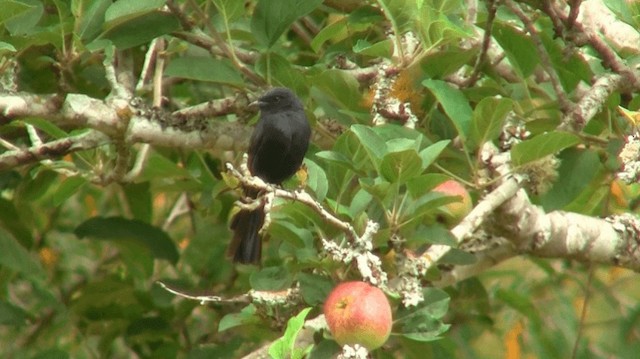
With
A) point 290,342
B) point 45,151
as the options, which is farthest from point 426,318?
point 45,151

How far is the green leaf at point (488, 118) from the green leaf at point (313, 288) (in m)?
0.58

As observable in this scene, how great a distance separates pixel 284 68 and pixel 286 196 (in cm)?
98

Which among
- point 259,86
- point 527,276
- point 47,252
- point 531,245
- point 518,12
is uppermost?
point 518,12

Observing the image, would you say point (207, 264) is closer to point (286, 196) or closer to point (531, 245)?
point (531, 245)

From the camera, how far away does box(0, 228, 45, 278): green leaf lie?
12.5ft

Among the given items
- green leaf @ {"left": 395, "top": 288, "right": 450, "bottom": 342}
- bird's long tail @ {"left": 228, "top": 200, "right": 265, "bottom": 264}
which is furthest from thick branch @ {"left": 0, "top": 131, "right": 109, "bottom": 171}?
green leaf @ {"left": 395, "top": 288, "right": 450, "bottom": 342}

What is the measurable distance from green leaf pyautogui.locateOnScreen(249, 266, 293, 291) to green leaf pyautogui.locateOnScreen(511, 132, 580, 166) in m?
0.70

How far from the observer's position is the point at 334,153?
3072 millimetres

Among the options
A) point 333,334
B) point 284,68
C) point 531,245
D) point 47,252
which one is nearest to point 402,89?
point 284,68

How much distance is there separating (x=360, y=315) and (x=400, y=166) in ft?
1.39

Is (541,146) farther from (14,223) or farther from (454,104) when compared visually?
(14,223)

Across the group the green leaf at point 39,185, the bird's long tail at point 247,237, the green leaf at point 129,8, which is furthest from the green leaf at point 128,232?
the green leaf at point 129,8

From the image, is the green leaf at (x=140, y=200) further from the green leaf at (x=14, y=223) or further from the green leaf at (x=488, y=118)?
the green leaf at (x=488, y=118)

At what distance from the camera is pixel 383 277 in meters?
2.83
